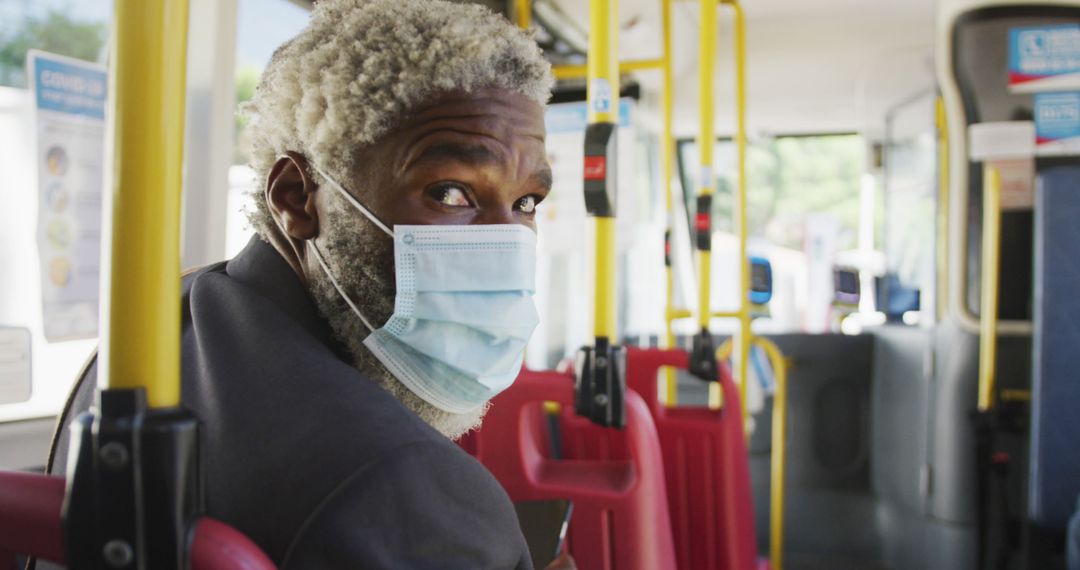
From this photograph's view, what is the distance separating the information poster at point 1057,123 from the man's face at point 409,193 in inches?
121

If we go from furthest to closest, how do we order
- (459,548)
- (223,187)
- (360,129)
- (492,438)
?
(223,187), (492,438), (360,129), (459,548)

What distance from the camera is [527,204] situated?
1222mm

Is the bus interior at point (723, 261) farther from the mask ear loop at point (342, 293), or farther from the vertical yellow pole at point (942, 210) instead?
the mask ear loop at point (342, 293)

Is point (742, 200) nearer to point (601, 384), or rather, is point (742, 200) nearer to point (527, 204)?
point (601, 384)

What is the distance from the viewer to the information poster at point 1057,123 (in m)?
3.37

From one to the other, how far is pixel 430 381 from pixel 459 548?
444mm

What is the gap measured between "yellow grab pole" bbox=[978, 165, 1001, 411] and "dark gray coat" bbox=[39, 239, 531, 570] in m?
2.89

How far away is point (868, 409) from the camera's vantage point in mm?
4480

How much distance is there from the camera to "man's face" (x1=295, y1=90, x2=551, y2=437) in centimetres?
105

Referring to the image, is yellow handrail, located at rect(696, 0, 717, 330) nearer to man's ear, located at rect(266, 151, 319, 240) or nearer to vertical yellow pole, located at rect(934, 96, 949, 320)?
vertical yellow pole, located at rect(934, 96, 949, 320)

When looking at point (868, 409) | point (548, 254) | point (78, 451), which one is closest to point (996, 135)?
point (868, 409)

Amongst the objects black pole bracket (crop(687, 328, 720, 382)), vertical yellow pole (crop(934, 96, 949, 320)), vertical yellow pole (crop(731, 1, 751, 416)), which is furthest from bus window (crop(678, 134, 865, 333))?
black pole bracket (crop(687, 328, 720, 382))

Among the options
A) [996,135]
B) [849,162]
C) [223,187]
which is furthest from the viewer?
[849,162]

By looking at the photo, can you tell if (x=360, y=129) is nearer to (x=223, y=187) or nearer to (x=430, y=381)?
(x=430, y=381)
